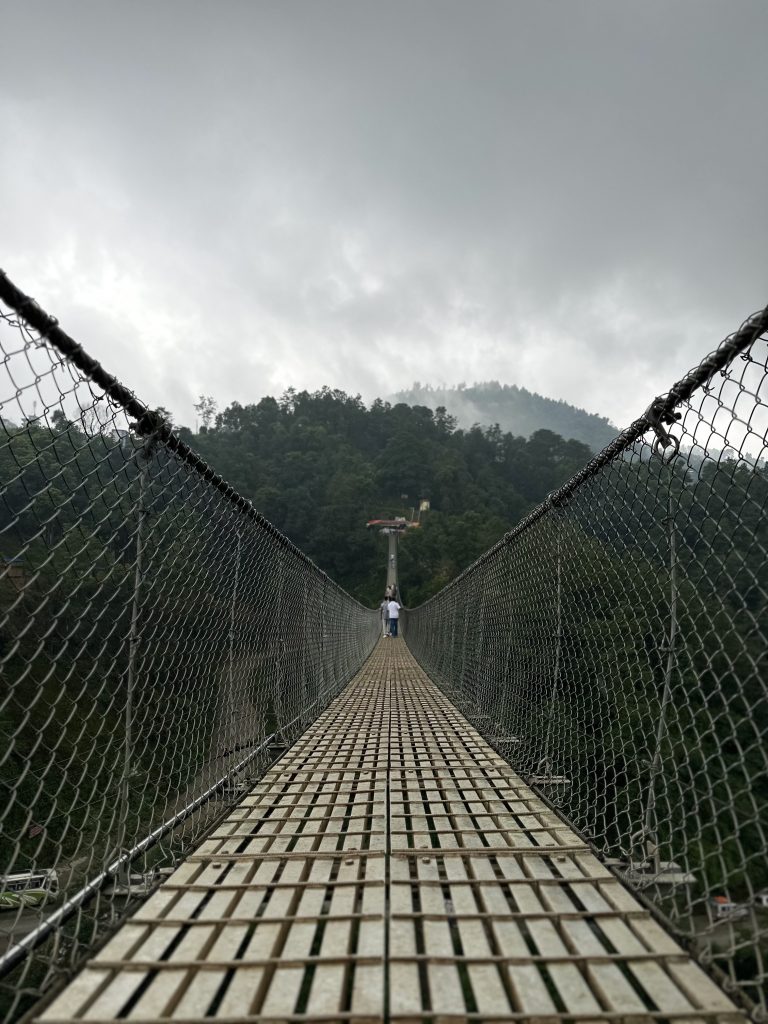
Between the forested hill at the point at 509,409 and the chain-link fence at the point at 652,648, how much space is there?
129m

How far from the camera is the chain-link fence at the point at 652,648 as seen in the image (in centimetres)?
98

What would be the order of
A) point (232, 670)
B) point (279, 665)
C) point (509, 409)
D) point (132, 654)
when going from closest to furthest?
point (132, 654)
point (232, 670)
point (279, 665)
point (509, 409)

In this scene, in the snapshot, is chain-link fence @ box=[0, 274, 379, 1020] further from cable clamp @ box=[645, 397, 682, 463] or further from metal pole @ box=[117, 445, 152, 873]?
cable clamp @ box=[645, 397, 682, 463]

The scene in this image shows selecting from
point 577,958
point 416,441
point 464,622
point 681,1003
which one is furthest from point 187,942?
point 416,441

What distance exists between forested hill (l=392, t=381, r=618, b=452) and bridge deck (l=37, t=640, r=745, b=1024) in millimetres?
130466

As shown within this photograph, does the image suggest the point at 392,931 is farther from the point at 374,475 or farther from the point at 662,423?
the point at 374,475

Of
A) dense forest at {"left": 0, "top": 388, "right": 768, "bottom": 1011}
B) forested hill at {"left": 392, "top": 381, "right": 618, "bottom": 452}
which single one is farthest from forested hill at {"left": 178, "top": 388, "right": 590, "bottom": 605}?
forested hill at {"left": 392, "top": 381, "right": 618, "bottom": 452}

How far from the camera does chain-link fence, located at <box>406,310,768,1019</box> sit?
0.98 meters

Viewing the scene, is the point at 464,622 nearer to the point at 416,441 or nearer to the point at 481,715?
the point at 481,715

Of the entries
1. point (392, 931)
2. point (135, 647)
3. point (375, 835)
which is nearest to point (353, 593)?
point (375, 835)

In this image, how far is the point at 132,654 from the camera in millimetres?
1183

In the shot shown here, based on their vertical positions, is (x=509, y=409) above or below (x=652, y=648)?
above

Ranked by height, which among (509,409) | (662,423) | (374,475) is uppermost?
(509,409)

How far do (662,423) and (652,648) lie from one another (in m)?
0.52
